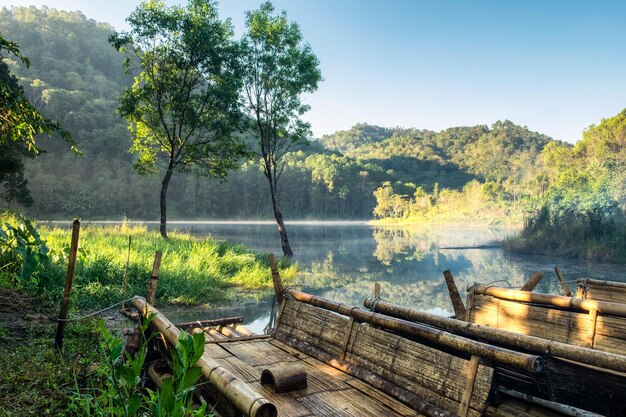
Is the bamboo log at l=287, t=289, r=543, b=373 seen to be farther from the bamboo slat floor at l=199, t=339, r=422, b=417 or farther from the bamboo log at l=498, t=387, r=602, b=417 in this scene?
the bamboo log at l=498, t=387, r=602, b=417

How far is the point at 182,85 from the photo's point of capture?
62.8 feet

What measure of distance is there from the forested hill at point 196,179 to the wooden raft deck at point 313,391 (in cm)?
4657

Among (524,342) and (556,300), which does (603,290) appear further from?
(524,342)

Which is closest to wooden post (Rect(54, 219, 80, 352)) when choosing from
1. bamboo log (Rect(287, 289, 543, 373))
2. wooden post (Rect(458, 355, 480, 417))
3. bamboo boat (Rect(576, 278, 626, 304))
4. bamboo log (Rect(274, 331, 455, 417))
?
bamboo log (Rect(274, 331, 455, 417))

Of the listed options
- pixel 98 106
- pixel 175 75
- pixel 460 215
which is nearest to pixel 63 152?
pixel 98 106

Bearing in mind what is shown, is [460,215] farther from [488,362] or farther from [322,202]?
[488,362]

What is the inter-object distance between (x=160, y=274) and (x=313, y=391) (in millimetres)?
8504

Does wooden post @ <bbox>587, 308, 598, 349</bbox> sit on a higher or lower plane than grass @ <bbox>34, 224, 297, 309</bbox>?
higher

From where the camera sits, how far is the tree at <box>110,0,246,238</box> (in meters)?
17.6

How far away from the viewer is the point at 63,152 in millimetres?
63281

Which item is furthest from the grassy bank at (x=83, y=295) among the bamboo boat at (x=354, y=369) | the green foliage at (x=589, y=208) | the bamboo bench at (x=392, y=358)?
the green foliage at (x=589, y=208)

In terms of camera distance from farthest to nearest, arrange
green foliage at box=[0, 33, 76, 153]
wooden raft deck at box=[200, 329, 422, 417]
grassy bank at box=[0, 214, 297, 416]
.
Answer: green foliage at box=[0, 33, 76, 153] → grassy bank at box=[0, 214, 297, 416] → wooden raft deck at box=[200, 329, 422, 417]

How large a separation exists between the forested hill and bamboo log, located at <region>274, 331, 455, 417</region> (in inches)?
1840

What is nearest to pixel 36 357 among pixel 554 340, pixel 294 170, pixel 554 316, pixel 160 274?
→ pixel 554 340
